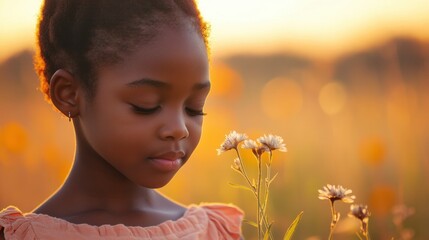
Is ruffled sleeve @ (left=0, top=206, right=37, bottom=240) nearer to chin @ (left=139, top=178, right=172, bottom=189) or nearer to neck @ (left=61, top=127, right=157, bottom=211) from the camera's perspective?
neck @ (left=61, top=127, right=157, bottom=211)

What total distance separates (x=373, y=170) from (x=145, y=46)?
7.95 feet

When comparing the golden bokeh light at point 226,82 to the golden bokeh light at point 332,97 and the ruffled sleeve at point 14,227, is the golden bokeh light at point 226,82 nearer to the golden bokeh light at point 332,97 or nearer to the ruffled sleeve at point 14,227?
the golden bokeh light at point 332,97

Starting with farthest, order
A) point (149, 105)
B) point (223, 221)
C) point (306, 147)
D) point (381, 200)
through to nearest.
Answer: point (306, 147)
point (381, 200)
point (223, 221)
point (149, 105)

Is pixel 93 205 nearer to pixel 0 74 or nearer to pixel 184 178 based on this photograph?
pixel 184 178

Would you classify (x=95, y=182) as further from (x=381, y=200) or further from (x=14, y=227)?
(x=381, y=200)

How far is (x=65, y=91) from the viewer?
2.92 m

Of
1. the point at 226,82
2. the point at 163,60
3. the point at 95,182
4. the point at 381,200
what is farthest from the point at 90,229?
the point at 226,82

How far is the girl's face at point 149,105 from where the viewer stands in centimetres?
279

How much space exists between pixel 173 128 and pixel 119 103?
6.3 inches

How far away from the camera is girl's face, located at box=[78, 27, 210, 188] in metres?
2.79

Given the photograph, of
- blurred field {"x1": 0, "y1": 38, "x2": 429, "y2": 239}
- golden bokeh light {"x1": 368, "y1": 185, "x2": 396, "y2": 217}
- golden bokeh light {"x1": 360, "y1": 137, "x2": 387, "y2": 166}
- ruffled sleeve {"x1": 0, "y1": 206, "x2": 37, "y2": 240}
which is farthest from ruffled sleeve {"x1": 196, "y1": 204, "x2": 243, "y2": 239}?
golden bokeh light {"x1": 360, "y1": 137, "x2": 387, "y2": 166}

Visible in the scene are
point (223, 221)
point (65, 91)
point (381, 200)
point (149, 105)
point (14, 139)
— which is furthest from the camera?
point (14, 139)

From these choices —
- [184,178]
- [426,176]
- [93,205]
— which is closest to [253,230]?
[184,178]

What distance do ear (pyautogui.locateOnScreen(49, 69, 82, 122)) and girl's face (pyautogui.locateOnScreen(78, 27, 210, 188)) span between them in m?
0.06
